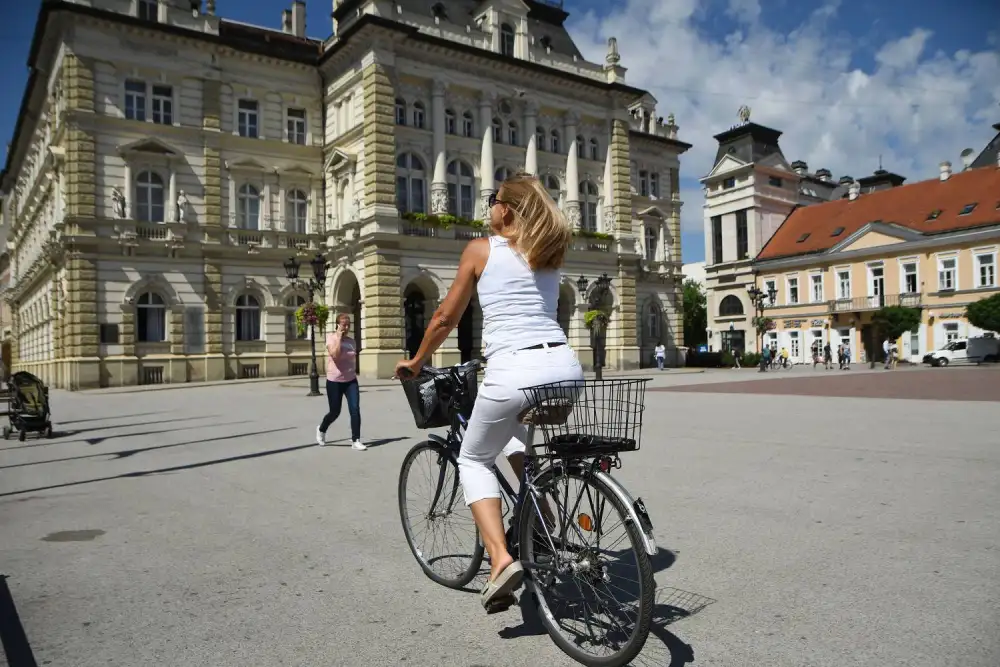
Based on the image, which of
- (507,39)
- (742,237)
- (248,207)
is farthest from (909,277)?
(248,207)

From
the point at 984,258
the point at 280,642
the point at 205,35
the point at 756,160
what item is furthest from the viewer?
the point at 756,160

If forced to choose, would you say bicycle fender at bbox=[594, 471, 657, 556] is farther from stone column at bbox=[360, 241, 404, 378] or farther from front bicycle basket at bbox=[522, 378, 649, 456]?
stone column at bbox=[360, 241, 404, 378]

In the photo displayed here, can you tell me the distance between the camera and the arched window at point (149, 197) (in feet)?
104

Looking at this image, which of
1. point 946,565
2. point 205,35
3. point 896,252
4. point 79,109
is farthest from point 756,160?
point 946,565

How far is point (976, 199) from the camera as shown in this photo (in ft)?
166

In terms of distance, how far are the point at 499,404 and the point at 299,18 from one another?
131ft

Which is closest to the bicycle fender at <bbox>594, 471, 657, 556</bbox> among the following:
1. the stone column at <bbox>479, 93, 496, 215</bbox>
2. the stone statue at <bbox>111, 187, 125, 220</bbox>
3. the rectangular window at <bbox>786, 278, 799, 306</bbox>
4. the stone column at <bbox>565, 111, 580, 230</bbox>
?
the stone statue at <bbox>111, 187, 125, 220</bbox>

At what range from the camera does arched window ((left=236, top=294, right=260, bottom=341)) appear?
111ft

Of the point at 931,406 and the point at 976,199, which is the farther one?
the point at 976,199

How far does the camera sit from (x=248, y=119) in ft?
112

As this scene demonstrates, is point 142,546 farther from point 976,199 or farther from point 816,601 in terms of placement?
point 976,199

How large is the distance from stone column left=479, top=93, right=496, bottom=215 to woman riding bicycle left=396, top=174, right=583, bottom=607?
1240 inches

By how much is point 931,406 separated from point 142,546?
48.1 feet

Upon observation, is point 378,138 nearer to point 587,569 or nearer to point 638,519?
point 587,569
